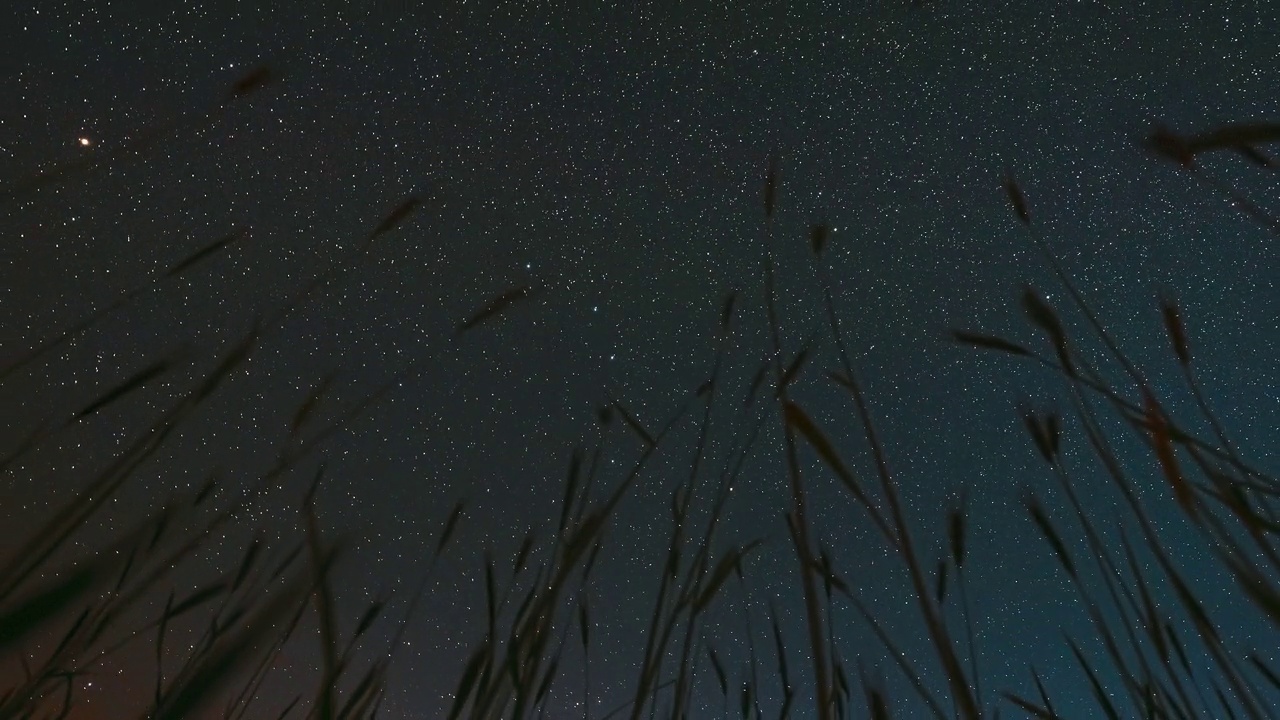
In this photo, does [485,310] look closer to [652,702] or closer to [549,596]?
[549,596]

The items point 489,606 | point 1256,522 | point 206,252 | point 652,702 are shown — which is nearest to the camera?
point 1256,522

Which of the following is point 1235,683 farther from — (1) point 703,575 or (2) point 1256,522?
(1) point 703,575

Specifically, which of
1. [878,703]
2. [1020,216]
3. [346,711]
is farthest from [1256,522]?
[346,711]

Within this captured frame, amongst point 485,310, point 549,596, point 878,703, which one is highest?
point 485,310

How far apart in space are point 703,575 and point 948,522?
252mm

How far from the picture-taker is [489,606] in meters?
0.87

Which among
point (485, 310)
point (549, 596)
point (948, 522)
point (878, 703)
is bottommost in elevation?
point (878, 703)

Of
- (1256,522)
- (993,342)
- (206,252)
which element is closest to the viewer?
(1256,522)

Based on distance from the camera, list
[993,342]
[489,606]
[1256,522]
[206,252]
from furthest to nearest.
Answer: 1. [489,606]
2. [206,252]
3. [993,342]
4. [1256,522]

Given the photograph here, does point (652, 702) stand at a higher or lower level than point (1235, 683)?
higher

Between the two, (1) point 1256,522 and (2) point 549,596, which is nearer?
(1) point 1256,522

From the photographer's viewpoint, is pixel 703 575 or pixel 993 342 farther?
pixel 703 575

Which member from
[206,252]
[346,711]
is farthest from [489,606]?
[206,252]

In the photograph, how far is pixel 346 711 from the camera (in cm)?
72
